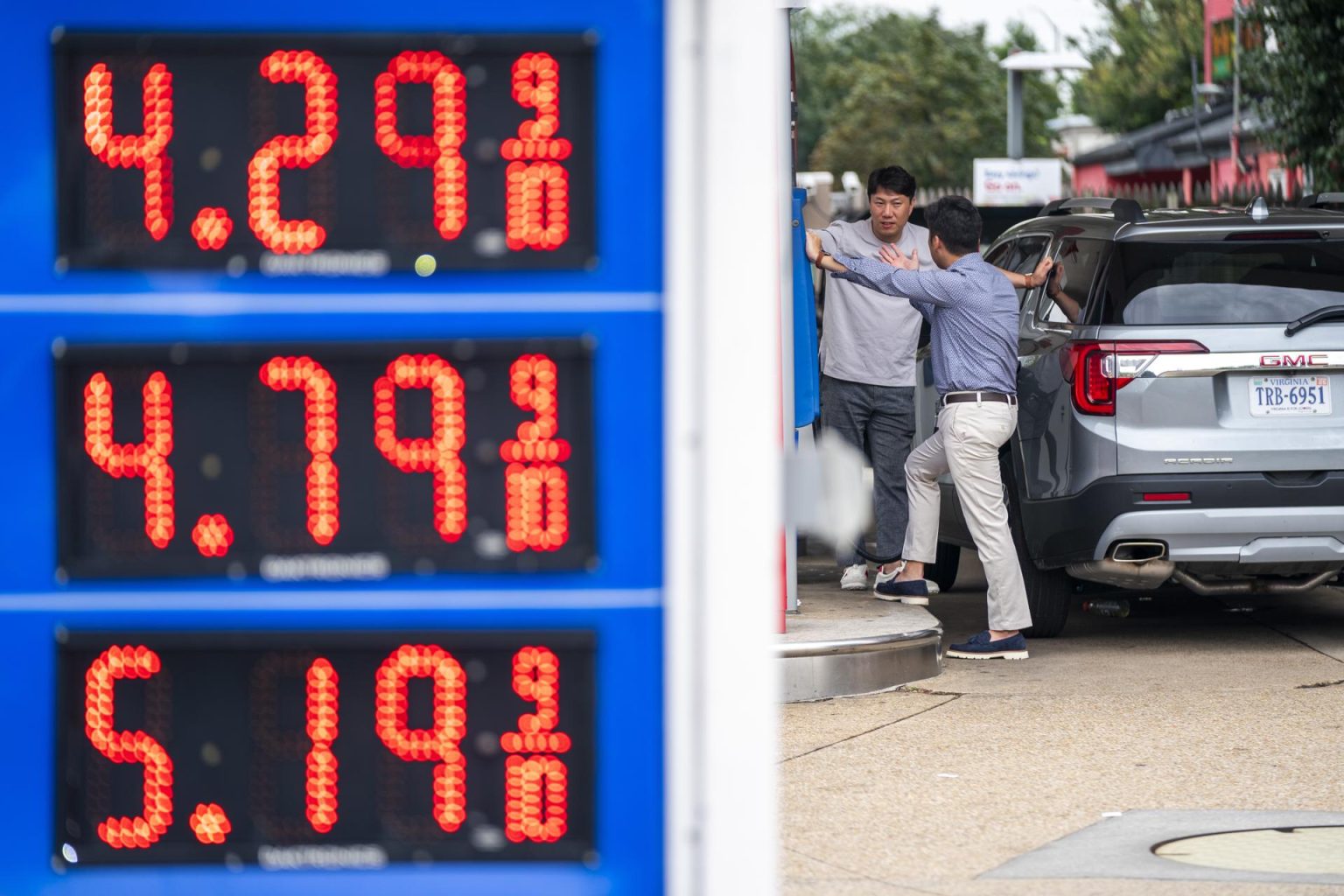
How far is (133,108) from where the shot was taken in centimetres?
392

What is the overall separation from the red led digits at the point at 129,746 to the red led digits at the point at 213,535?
0.67 feet

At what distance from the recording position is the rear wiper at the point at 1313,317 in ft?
32.2

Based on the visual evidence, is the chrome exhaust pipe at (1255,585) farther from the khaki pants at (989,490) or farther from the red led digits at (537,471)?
the red led digits at (537,471)

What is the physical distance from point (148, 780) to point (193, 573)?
377mm

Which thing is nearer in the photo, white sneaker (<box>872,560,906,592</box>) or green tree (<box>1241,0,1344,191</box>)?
white sneaker (<box>872,560,906,592</box>)

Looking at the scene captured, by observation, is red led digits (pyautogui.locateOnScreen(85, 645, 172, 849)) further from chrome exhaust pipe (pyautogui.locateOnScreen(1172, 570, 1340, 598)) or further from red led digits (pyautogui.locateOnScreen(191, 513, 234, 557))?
chrome exhaust pipe (pyautogui.locateOnScreen(1172, 570, 1340, 598))

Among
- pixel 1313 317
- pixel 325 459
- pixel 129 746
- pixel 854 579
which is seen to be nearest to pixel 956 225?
pixel 1313 317

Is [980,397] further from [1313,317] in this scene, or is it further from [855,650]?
[1313,317]

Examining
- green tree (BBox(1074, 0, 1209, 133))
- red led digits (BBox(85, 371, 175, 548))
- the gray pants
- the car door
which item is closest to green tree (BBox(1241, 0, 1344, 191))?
the gray pants

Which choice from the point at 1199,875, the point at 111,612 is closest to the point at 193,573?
the point at 111,612

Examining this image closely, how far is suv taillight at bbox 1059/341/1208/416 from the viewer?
980 centimetres

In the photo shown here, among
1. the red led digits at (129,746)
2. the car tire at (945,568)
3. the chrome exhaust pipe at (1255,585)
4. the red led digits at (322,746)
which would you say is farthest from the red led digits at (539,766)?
the car tire at (945,568)

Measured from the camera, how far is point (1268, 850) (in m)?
6.56

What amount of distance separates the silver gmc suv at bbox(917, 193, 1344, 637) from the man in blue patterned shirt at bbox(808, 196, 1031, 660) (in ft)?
1.09
